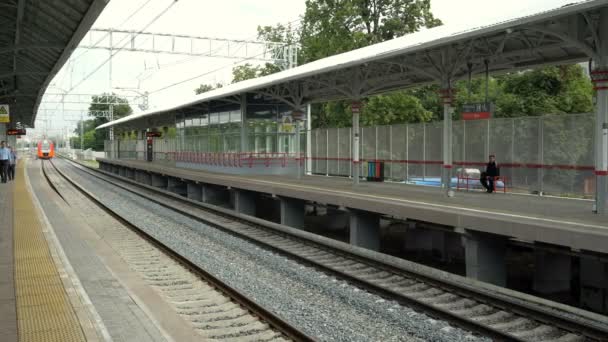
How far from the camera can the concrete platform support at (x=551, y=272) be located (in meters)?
10.2

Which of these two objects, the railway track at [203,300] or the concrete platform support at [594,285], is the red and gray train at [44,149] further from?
the concrete platform support at [594,285]

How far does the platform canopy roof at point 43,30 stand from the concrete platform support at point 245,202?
7.16 metres

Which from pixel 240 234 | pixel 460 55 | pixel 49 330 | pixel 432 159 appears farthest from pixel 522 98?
pixel 49 330

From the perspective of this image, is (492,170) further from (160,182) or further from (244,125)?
(160,182)

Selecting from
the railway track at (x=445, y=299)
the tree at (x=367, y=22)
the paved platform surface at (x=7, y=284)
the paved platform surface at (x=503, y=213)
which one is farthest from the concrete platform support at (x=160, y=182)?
the railway track at (x=445, y=299)

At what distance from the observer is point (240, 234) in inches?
554

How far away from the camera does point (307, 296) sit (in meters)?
8.62

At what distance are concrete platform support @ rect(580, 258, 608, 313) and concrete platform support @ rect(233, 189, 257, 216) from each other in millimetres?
12730

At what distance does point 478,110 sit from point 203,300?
8501 millimetres

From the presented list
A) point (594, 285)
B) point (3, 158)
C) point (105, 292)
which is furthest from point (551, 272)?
point (3, 158)

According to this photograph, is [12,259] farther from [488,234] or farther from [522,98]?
[522,98]

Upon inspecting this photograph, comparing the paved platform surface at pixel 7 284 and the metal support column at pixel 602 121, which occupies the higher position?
the metal support column at pixel 602 121

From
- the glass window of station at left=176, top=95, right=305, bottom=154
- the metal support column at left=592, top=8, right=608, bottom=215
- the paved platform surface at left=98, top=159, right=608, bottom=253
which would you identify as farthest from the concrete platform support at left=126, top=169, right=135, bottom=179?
the metal support column at left=592, top=8, right=608, bottom=215

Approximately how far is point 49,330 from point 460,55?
1098 cm
